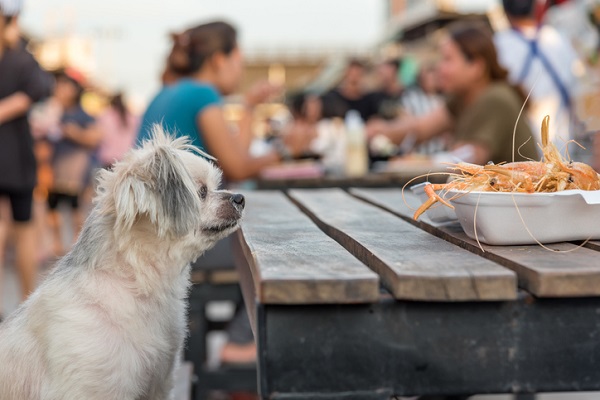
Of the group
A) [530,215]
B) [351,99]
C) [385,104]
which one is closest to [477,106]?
[530,215]

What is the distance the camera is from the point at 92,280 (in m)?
2.18

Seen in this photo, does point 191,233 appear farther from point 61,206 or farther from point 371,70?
point 371,70

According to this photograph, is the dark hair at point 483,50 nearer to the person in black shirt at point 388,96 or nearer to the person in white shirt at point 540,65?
the person in white shirt at point 540,65

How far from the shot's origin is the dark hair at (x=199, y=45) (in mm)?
4809

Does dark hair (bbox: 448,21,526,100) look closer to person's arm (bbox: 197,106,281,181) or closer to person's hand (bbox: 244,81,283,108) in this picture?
person's hand (bbox: 244,81,283,108)

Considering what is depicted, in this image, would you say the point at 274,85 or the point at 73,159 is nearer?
the point at 274,85

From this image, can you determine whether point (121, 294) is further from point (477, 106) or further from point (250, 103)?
point (250, 103)

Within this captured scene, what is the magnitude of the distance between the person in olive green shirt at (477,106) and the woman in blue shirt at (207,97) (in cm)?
119

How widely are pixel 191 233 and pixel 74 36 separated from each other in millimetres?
24610

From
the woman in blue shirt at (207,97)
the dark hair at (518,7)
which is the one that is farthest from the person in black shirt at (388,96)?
the woman in blue shirt at (207,97)

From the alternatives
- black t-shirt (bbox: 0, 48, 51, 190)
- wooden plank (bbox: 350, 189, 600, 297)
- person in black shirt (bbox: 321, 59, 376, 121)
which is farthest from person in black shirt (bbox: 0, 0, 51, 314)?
wooden plank (bbox: 350, 189, 600, 297)

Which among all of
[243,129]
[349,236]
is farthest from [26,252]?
[349,236]

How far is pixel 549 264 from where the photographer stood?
59.5 inches

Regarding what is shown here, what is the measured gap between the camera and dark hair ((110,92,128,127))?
34.7 ft
